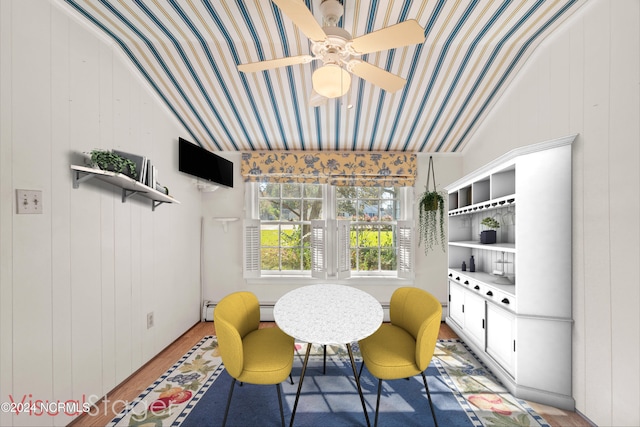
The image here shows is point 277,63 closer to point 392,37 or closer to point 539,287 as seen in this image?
point 392,37

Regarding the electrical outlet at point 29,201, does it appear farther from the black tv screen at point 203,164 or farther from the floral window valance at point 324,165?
the floral window valance at point 324,165

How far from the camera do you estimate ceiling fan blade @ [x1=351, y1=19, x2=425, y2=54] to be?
123cm

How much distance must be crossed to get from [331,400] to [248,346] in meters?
0.80

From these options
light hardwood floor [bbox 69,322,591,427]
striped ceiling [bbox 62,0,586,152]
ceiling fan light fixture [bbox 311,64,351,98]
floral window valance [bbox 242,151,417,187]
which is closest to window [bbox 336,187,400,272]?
floral window valance [bbox 242,151,417,187]

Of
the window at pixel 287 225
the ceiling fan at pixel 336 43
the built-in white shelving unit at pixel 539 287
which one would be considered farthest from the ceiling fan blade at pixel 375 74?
the window at pixel 287 225

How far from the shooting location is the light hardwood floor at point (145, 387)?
1768 millimetres

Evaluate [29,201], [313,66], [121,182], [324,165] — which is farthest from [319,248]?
[29,201]

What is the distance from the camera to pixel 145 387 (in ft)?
7.01

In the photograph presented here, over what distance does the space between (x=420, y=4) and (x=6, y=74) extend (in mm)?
2564

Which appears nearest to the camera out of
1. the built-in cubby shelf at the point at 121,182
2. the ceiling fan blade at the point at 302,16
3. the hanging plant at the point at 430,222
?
the ceiling fan blade at the point at 302,16

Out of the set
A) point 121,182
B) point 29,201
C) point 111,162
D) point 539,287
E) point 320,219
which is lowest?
point 539,287

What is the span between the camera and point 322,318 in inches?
69.5

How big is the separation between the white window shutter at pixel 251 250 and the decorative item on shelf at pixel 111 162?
1789mm

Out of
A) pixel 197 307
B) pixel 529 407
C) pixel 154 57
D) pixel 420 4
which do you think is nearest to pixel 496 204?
pixel 529 407
